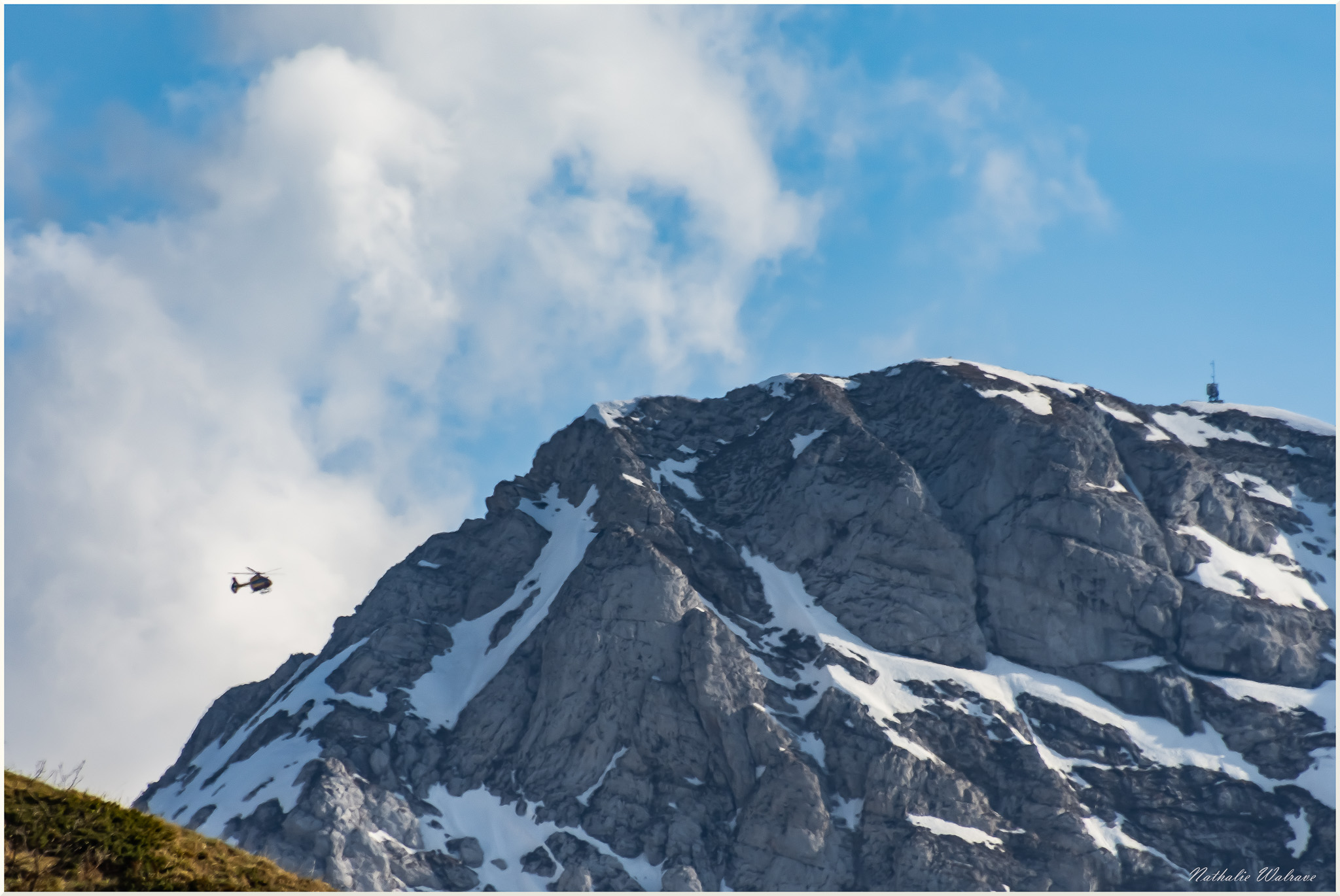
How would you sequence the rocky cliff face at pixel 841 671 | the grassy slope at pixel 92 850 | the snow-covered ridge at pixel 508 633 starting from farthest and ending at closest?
the snow-covered ridge at pixel 508 633 < the rocky cliff face at pixel 841 671 < the grassy slope at pixel 92 850

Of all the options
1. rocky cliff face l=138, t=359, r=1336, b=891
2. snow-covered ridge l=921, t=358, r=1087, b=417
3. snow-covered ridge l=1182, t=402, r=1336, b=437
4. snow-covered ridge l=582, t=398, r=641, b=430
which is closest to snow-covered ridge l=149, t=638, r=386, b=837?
rocky cliff face l=138, t=359, r=1336, b=891

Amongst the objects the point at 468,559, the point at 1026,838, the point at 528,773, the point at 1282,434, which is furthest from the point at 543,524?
the point at 1282,434

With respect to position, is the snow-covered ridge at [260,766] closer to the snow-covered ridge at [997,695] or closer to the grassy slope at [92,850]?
the snow-covered ridge at [997,695]

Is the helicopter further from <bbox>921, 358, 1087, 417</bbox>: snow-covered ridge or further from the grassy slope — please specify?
→ <bbox>921, 358, 1087, 417</bbox>: snow-covered ridge

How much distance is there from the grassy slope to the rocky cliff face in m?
102

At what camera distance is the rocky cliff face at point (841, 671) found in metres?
122

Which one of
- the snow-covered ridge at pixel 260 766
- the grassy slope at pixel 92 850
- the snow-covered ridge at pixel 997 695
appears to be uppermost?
the snow-covered ridge at pixel 997 695

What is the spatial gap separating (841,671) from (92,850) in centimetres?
12656

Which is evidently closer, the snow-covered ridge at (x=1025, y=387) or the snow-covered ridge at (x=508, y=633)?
the snow-covered ridge at (x=508, y=633)

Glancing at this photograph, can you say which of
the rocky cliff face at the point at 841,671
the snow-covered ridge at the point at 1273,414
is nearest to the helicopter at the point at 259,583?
the rocky cliff face at the point at 841,671

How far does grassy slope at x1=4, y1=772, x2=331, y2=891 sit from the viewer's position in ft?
61.6

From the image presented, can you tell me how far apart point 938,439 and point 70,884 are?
16562 cm

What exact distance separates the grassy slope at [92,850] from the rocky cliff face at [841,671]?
102 meters

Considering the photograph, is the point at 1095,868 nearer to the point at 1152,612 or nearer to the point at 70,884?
the point at 1152,612
